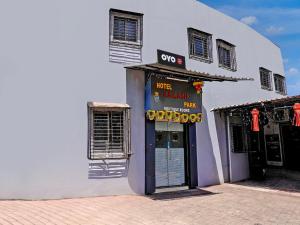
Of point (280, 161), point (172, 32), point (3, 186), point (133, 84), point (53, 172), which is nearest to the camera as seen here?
point (3, 186)

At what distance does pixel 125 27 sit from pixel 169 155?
16.8 ft

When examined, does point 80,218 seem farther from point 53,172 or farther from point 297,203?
point 297,203

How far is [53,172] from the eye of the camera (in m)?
9.01

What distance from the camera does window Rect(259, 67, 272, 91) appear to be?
17.0 m

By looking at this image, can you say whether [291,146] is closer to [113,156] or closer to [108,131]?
[113,156]

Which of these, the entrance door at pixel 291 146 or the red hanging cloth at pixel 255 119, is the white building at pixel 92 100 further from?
the entrance door at pixel 291 146

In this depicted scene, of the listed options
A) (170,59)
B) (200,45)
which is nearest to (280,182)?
(200,45)

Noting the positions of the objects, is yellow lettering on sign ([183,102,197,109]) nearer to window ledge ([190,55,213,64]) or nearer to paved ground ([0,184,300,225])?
window ledge ([190,55,213,64])

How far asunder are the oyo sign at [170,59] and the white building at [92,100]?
0.26m

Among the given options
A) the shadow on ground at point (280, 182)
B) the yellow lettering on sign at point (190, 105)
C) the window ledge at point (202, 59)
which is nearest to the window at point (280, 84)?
the shadow on ground at point (280, 182)

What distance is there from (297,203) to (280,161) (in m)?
8.58

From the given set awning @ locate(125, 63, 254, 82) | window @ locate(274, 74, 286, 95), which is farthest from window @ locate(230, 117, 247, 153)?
window @ locate(274, 74, 286, 95)

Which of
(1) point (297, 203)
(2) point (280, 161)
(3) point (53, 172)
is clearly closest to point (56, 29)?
(3) point (53, 172)

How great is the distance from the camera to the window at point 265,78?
17.0 metres
